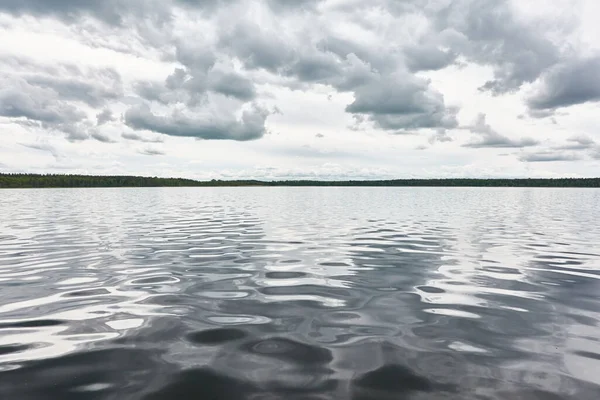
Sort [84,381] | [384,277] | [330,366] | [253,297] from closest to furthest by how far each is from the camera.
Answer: [84,381]
[330,366]
[253,297]
[384,277]

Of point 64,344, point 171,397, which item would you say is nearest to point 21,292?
point 64,344

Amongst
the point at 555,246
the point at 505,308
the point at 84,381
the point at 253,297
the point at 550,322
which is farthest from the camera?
the point at 555,246

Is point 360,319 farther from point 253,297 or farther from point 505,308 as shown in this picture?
point 505,308

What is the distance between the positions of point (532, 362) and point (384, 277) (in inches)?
278

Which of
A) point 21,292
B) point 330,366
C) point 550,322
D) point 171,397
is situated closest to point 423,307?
point 550,322

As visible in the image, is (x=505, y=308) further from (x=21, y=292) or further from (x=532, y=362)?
(x=21, y=292)

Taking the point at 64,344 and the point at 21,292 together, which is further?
the point at 21,292

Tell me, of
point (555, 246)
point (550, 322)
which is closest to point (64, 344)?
point (550, 322)

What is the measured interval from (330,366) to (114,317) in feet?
18.9

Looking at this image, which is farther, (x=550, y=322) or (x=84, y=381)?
(x=550, y=322)

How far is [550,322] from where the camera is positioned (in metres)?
9.22

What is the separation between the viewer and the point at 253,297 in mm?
11281

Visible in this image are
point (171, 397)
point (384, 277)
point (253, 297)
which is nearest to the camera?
point (171, 397)

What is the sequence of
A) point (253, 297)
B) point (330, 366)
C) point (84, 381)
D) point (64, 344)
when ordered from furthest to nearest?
point (253, 297) → point (64, 344) → point (330, 366) → point (84, 381)
